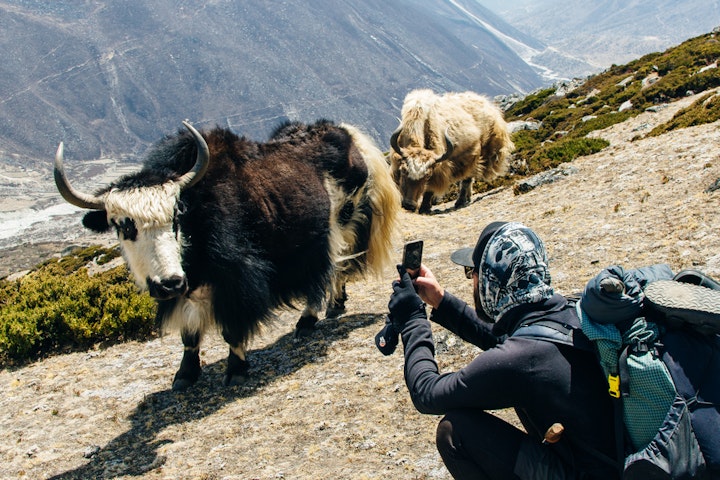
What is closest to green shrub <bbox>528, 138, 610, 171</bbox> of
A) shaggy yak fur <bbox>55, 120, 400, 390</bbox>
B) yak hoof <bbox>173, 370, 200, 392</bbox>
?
shaggy yak fur <bbox>55, 120, 400, 390</bbox>

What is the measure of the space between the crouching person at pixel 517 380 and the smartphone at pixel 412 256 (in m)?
0.07

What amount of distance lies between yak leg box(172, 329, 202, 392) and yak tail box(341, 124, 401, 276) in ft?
7.78

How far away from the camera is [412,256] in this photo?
8.87 ft

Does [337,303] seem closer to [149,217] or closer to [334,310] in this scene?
[334,310]

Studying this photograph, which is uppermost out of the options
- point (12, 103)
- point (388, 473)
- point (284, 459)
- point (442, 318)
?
point (442, 318)

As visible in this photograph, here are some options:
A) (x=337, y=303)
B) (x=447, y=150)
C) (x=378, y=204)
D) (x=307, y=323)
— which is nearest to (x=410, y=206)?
(x=447, y=150)

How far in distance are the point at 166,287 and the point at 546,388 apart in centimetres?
283

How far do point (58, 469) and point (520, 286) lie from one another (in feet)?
11.1

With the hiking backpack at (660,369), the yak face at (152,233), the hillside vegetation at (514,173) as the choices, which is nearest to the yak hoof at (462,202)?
the hillside vegetation at (514,173)

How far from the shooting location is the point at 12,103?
195625 millimetres

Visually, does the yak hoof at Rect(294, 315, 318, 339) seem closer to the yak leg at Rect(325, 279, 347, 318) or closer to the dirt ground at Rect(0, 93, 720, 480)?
the dirt ground at Rect(0, 93, 720, 480)

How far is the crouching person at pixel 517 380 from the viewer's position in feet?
6.98

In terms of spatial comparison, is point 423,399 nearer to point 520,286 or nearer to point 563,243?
point 520,286

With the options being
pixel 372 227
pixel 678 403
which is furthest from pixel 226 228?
pixel 678 403
